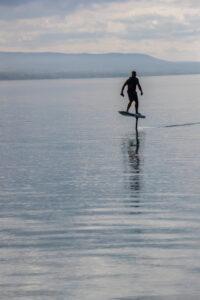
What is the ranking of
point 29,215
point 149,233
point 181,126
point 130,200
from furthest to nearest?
point 181,126 → point 130,200 → point 29,215 → point 149,233

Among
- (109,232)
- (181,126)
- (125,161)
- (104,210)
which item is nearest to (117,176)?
(125,161)

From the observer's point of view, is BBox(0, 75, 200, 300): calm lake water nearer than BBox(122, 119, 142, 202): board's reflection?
Yes

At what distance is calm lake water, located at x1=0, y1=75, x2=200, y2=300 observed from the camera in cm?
853

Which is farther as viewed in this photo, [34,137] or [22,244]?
[34,137]

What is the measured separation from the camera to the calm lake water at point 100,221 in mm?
8531

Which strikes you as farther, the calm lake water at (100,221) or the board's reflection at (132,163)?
the board's reflection at (132,163)

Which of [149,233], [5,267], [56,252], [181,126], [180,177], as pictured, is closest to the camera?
[5,267]

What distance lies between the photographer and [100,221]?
12.5 m

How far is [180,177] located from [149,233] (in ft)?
21.6

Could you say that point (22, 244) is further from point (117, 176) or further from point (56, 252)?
point (117, 176)

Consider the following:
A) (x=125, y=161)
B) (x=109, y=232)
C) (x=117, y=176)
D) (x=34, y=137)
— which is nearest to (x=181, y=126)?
(x=34, y=137)

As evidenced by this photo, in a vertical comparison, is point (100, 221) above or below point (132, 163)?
above

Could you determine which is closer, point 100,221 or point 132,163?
point 100,221

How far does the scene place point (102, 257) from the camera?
32.0 ft
